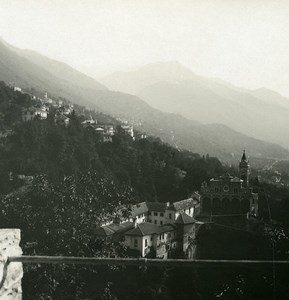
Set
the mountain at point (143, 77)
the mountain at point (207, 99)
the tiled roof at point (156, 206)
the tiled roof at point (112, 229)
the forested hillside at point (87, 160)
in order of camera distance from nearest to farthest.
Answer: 1. the tiled roof at point (112, 229)
2. the tiled roof at point (156, 206)
3. the forested hillside at point (87, 160)
4. the mountain at point (207, 99)
5. the mountain at point (143, 77)

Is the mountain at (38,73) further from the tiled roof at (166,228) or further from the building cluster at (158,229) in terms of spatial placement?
the tiled roof at (166,228)

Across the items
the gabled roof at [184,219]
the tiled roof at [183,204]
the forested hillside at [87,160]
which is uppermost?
the forested hillside at [87,160]

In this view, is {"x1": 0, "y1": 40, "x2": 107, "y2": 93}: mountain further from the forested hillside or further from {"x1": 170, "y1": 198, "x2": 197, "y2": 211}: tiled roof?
{"x1": 170, "y1": 198, "x2": 197, "y2": 211}: tiled roof

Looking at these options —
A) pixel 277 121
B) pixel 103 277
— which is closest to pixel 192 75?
pixel 277 121

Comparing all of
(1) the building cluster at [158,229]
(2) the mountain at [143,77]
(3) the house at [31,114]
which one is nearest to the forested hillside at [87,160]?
(3) the house at [31,114]

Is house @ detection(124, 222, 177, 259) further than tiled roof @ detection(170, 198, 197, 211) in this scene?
No

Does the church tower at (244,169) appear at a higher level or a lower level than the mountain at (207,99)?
lower

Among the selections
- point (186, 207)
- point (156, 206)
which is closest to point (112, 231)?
point (156, 206)

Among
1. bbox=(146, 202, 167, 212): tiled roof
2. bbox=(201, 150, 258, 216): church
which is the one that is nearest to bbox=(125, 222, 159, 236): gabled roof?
bbox=(146, 202, 167, 212): tiled roof
